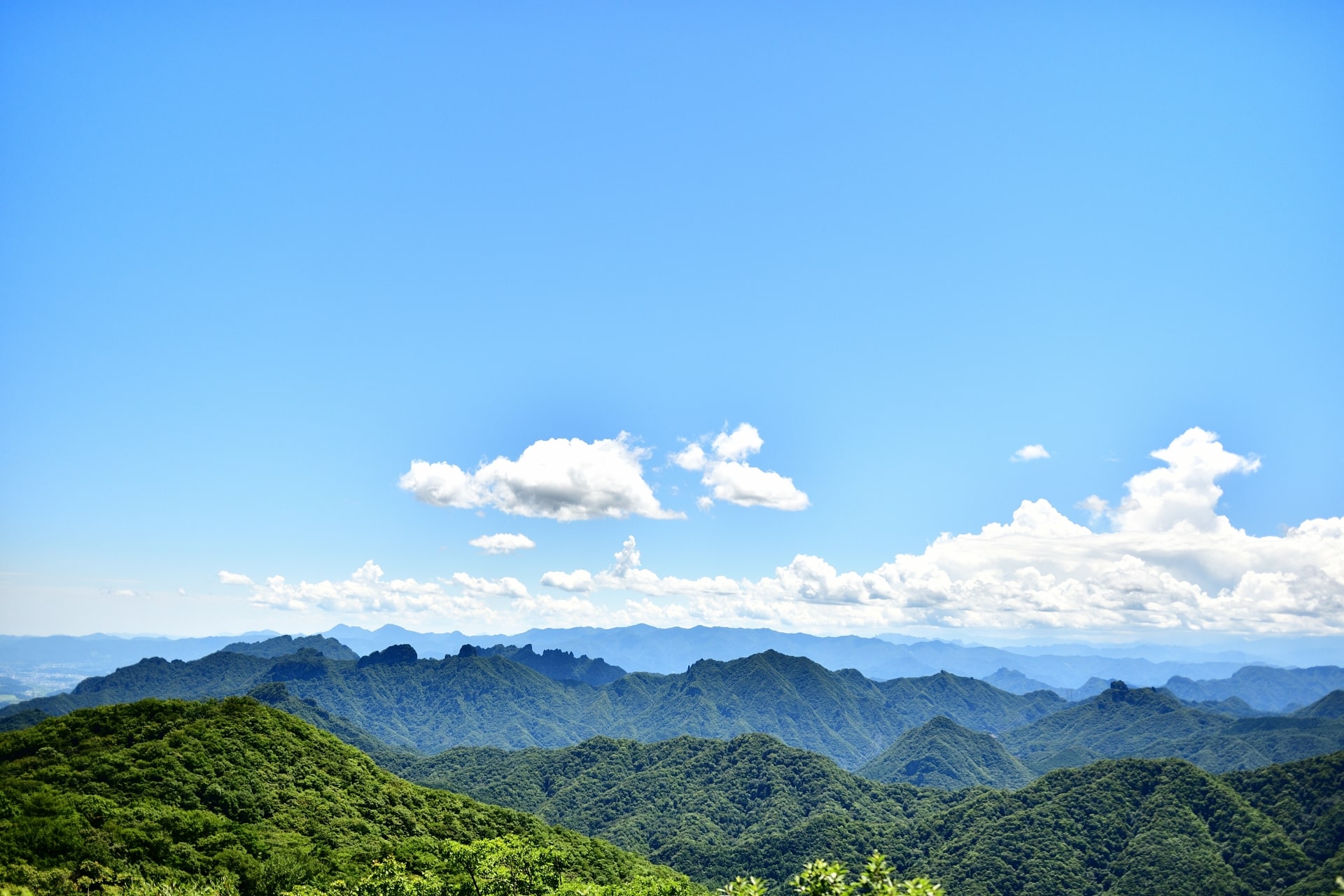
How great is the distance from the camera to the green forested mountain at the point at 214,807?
229 ft

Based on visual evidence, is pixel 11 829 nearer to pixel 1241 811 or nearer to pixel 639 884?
pixel 639 884

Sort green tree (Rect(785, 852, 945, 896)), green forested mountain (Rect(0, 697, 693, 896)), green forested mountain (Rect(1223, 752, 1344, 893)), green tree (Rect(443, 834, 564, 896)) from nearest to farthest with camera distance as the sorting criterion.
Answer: green tree (Rect(785, 852, 945, 896)), green forested mountain (Rect(0, 697, 693, 896)), green tree (Rect(443, 834, 564, 896)), green forested mountain (Rect(1223, 752, 1344, 893))

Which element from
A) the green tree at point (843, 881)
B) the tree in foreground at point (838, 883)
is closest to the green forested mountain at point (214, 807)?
the tree in foreground at point (838, 883)

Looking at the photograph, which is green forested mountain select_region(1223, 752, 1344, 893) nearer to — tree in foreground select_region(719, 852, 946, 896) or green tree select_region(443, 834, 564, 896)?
green tree select_region(443, 834, 564, 896)

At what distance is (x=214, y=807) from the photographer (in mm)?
91312

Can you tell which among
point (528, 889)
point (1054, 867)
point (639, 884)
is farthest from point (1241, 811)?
point (528, 889)

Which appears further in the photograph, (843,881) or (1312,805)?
(1312,805)

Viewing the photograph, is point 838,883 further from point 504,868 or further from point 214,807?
point 214,807

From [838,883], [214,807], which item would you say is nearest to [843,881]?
[838,883]

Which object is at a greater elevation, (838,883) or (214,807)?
(838,883)

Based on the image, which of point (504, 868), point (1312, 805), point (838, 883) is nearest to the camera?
point (838, 883)

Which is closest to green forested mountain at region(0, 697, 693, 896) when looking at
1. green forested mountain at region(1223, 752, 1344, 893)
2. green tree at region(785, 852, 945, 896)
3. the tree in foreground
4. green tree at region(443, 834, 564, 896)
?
green tree at region(443, 834, 564, 896)

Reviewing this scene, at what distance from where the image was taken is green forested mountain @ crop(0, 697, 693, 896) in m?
69.9

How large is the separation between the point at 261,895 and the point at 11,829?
23.8 meters
